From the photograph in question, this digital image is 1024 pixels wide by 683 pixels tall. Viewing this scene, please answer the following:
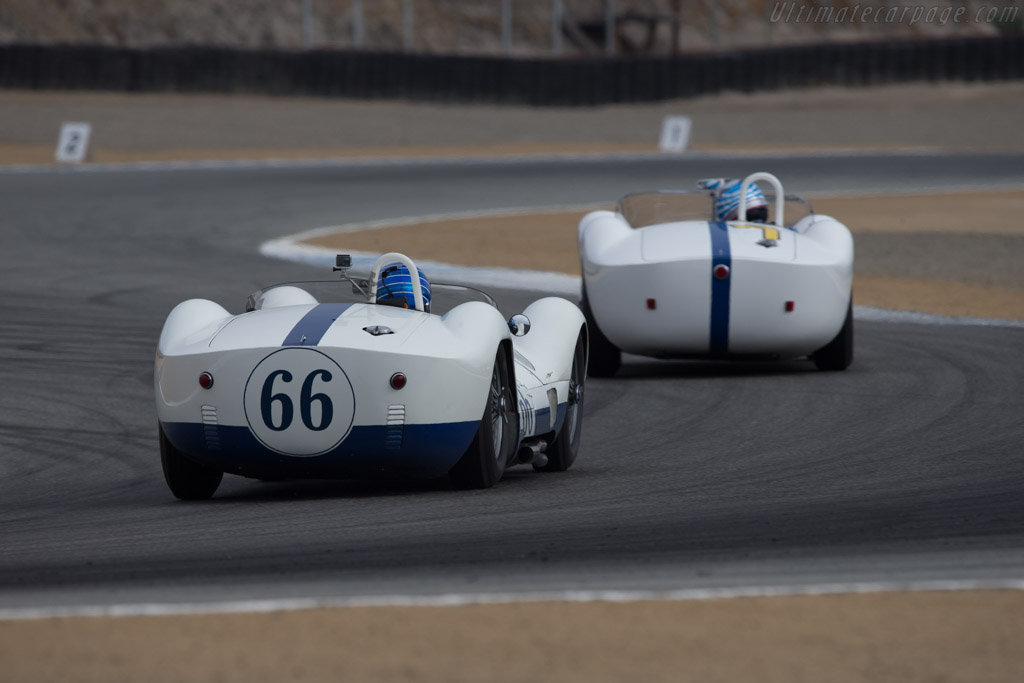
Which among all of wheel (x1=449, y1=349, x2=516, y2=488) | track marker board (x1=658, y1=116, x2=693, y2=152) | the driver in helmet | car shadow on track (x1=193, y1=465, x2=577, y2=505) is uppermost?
the driver in helmet

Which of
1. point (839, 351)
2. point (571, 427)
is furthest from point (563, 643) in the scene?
point (839, 351)

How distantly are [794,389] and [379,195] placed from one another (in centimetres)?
1660

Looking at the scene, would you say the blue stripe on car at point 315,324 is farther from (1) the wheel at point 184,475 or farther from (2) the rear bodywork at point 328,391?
(1) the wheel at point 184,475

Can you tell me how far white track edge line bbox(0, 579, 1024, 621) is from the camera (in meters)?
4.54

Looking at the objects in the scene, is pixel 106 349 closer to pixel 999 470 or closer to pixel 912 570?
pixel 999 470

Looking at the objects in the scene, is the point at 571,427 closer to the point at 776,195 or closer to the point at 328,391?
the point at 328,391

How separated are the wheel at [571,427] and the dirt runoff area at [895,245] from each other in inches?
252

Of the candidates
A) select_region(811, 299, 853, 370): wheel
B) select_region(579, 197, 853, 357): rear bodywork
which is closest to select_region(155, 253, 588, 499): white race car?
select_region(579, 197, 853, 357): rear bodywork

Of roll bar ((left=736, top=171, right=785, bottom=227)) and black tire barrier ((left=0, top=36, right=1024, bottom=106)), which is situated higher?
roll bar ((left=736, top=171, right=785, bottom=227))

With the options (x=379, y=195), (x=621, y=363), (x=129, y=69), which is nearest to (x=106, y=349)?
(x=621, y=363)

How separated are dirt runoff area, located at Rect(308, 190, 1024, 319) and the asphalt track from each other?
2142 millimetres

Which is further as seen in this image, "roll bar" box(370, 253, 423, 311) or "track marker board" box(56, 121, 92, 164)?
"track marker board" box(56, 121, 92, 164)

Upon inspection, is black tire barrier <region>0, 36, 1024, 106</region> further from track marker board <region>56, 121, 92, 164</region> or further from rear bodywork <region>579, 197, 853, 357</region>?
rear bodywork <region>579, 197, 853, 357</region>

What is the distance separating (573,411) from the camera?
25.9ft
